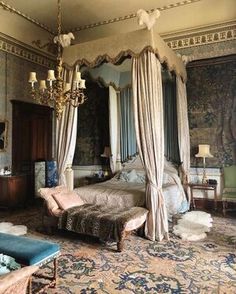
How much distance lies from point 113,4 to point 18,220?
502 cm

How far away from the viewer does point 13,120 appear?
6930mm

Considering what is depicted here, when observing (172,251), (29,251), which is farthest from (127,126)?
(29,251)

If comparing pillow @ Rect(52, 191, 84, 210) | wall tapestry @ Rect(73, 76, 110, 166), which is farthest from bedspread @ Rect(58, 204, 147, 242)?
wall tapestry @ Rect(73, 76, 110, 166)

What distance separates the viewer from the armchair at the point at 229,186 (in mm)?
6012

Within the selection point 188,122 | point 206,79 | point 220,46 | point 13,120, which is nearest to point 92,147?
point 13,120

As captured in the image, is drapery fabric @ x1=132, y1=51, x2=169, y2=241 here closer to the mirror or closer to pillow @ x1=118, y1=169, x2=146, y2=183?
pillow @ x1=118, y1=169, x2=146, y2=183

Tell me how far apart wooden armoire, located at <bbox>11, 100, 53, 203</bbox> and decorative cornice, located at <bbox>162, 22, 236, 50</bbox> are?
12.8 ft

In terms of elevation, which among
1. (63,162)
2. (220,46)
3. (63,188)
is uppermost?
(220,46)

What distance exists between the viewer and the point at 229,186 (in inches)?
244

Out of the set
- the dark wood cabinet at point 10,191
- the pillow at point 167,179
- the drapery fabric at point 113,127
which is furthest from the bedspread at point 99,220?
the drapery fabric at point 113,127

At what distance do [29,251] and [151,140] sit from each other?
2.52m

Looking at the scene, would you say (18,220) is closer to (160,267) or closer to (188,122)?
(160,267)

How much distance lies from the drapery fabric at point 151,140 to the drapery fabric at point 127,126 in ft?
8.24

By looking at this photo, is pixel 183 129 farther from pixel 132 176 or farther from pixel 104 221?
pixel 104 221
